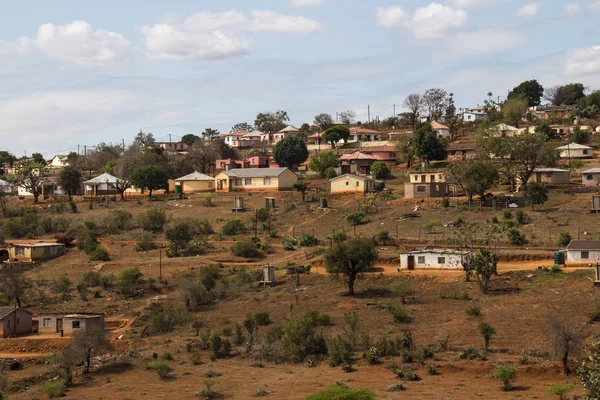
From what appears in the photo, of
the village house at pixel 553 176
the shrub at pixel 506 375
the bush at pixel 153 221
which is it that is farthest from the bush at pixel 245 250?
the shrub at pixel 506 375

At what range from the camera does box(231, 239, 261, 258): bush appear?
5503 cm

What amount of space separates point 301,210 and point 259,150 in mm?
45056

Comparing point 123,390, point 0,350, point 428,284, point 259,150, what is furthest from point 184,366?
point 259,150

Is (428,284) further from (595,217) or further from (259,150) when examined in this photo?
(259,150)

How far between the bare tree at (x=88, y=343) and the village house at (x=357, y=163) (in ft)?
158

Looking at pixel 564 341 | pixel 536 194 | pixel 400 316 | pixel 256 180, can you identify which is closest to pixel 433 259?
pixel 400 316

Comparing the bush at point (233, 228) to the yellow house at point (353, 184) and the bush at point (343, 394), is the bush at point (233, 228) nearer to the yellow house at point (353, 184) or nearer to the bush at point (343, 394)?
the yellow house at point (353, 184)

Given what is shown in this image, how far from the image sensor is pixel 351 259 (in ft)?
145

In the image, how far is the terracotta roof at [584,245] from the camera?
4478 cm

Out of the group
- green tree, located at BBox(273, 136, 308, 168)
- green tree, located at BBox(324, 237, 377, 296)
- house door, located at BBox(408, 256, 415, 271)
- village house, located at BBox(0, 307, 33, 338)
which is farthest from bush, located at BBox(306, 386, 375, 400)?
green tree, located at BBox(273, 136, 308, 168)

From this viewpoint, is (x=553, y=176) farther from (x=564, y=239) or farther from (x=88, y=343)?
(x=88, y=343)

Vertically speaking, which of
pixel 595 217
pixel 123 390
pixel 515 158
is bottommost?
pixel 123 390

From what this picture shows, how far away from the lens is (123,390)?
31766mm

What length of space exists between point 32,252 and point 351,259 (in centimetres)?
2525
